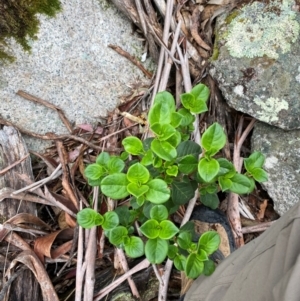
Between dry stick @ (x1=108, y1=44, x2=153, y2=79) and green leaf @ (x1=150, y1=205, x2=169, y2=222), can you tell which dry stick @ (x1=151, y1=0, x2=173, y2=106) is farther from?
green leaf @ (x1=150, y1=205, x2=169, y2=222)

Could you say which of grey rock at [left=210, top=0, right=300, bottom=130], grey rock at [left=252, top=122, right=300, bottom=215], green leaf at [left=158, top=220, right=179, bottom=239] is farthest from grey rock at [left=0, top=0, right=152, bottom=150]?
green leaf at [left=158, top=220, right=179, bottom=239]

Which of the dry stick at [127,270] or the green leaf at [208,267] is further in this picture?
the dry stick at [127,270]

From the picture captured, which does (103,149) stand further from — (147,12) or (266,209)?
(266,209)

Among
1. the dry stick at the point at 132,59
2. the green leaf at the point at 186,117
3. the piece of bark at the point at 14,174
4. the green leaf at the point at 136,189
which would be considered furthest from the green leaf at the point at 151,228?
the dry stick at the point at 132,59

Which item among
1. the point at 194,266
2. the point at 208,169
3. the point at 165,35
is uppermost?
the point at 165,35

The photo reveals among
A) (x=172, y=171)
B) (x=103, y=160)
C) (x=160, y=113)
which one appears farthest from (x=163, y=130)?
(x=103, y=160)

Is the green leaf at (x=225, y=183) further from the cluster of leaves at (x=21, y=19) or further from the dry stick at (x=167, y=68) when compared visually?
the cluster of leaves at (x=21, y=19)

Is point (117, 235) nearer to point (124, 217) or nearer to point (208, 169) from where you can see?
point (124, 217)
